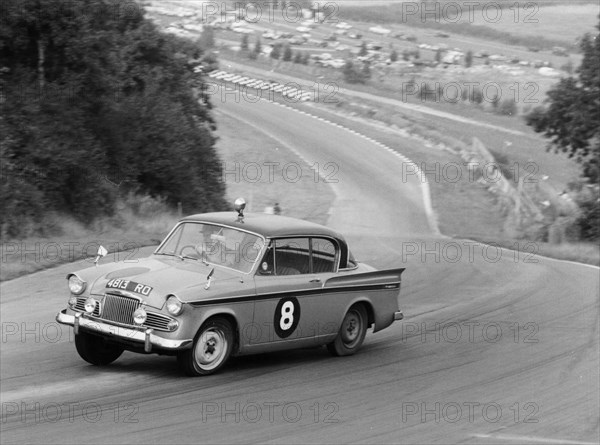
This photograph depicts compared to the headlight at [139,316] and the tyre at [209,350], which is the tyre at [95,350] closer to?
the headlight at [139,316]

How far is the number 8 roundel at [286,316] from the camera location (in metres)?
9.80

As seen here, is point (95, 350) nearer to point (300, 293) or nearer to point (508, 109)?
point (300, 293)

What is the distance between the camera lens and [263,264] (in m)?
9.83

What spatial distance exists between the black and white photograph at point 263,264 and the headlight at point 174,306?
0.04 feet

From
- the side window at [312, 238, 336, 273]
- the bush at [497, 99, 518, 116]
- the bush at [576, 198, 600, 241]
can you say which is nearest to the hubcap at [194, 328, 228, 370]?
Result: the side window at [312, 238, 336, 273]

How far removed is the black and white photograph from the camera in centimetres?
845

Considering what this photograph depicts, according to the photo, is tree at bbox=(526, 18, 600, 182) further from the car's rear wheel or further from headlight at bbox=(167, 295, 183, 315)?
headlight at bbox=(167, 295, 183, 315)

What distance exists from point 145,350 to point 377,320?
3.40 m

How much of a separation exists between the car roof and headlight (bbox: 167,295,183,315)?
60.3 inches

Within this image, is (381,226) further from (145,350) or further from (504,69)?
(504,69)

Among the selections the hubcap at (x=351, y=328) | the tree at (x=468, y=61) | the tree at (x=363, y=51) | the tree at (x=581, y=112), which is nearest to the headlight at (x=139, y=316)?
the hubcap at (x=351, y=328)

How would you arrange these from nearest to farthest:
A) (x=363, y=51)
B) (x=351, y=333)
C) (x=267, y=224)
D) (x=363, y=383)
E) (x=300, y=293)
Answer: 1. (x=363, y=383)
2. (x=300, y=293)
3. (x=267, y=224)
4. (x=351, y=333)
5. (x=363, y=51)

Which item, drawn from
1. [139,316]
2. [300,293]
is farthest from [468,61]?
[139,316]

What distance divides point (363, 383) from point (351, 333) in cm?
143
